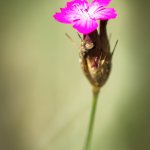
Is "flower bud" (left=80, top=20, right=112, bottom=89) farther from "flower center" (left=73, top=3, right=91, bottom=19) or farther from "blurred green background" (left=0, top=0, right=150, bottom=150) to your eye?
"blurred green background" (left=0, top=0, right=150, bottom=150)

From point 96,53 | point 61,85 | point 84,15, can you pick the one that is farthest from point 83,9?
point 61,85

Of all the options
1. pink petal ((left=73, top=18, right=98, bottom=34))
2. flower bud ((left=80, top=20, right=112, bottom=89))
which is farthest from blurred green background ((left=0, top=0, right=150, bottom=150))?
pink petal ((left=73, top=18, right=98, bottom=34))

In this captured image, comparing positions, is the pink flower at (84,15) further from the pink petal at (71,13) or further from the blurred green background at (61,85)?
the blurred green background at (61,85)

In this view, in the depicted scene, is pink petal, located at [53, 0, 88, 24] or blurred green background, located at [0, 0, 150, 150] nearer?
pink petal, located at [53, 0, 88, 24]

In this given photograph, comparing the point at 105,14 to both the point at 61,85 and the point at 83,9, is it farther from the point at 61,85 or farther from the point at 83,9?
the point at 61,85

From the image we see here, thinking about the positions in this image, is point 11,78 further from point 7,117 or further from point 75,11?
point 75,11

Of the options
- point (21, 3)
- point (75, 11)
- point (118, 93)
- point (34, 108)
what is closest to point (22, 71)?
point (34, 108)

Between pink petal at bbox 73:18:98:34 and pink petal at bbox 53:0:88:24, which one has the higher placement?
pink petal at bbox 53:0:88:24
